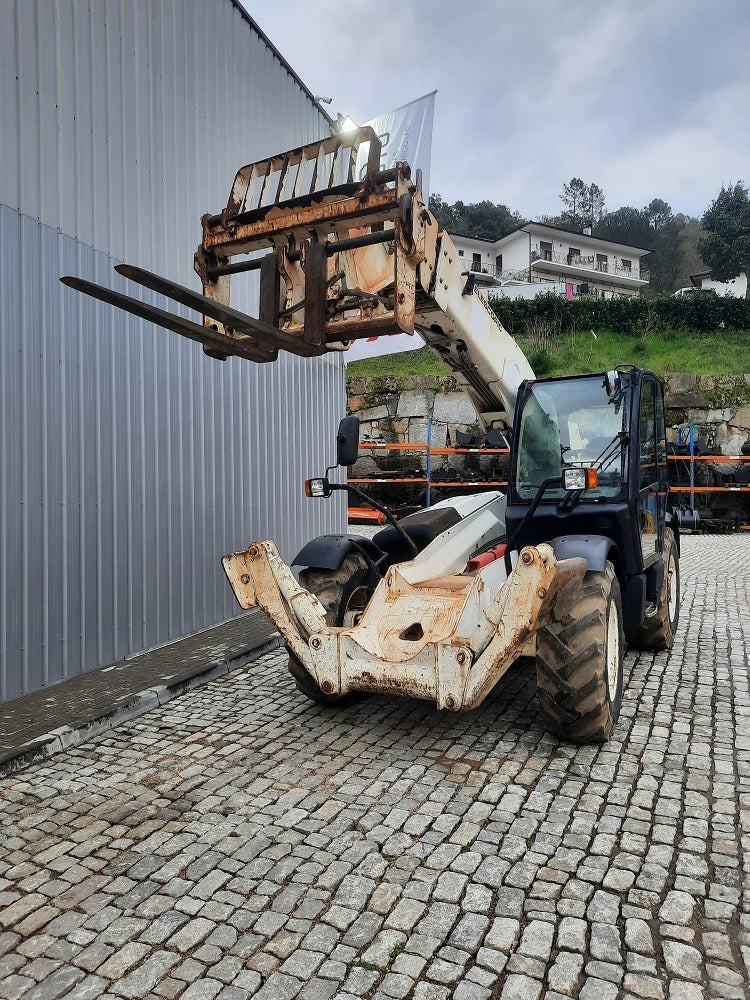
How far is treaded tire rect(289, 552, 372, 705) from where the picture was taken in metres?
4.95

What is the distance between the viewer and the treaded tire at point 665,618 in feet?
19.6

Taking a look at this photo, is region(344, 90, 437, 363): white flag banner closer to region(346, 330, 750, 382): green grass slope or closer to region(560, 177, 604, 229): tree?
region(346, 330, 750, 382): green grass slope

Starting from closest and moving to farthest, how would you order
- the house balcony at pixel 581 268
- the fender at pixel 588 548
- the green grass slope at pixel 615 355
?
1. the fender at pixel 588 548
2. the green grass slope at pixel 615 355
3. the house balcony at pixel 581 268

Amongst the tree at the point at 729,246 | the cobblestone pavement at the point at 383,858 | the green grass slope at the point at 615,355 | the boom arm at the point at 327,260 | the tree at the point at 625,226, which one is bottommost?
the cobblestone pavement at the point at 383,858

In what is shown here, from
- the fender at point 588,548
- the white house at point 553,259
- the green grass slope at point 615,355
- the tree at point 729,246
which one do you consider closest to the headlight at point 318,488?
the fender at point 588,548

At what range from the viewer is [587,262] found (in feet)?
167

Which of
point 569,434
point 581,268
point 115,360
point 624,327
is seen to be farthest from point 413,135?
point 581,268

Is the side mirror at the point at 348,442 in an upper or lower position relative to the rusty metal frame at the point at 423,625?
upper

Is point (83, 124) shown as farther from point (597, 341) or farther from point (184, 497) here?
point (597, 341)

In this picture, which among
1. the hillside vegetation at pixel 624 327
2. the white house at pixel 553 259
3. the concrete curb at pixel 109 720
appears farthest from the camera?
the white house at pixel 553 259

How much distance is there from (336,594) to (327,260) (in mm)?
2342

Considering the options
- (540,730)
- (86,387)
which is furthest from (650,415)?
(86,387)

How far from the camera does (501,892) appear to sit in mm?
2797

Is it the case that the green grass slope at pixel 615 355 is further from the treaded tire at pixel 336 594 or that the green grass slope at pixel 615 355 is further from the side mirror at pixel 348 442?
the side mirror at pixel 348 442
